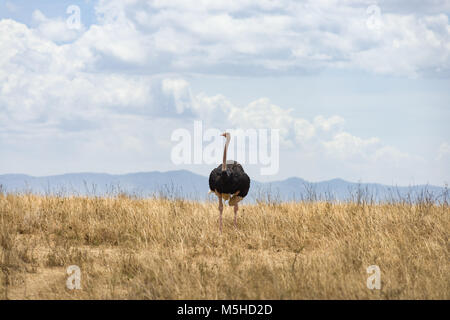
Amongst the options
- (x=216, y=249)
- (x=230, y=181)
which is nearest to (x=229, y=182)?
(x=230, y=181)

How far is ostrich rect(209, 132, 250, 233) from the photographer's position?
13133 mm

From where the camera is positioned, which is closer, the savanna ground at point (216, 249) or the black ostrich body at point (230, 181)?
the savanna ground at point (216, 249)

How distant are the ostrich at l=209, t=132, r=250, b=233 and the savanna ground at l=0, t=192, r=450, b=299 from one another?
600 millimetres

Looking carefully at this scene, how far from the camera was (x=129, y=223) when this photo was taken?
501 inches

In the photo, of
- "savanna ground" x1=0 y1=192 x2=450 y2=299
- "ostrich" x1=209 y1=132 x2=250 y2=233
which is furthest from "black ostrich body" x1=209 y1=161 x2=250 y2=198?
"savanna ground" x1=0 y1=192 x2=450 y2=299

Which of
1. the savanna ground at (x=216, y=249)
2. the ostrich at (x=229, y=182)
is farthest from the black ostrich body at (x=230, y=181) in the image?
the savanna ground at (x=216, y=249)

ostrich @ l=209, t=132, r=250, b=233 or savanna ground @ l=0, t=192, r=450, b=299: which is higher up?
ostrich @ l=209, t=132, r=250, b=233

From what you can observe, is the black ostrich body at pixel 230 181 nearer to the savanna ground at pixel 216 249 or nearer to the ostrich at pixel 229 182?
the ostrich at pixel 229 182

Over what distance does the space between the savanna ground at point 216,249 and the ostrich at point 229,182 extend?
1.97 ft

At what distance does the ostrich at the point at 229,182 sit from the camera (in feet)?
43.1

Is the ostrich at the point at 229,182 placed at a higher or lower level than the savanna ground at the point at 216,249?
higher

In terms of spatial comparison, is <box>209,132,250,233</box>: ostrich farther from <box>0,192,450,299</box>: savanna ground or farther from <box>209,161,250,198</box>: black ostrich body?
<box>0,192,450,299</box>: savanna ground
